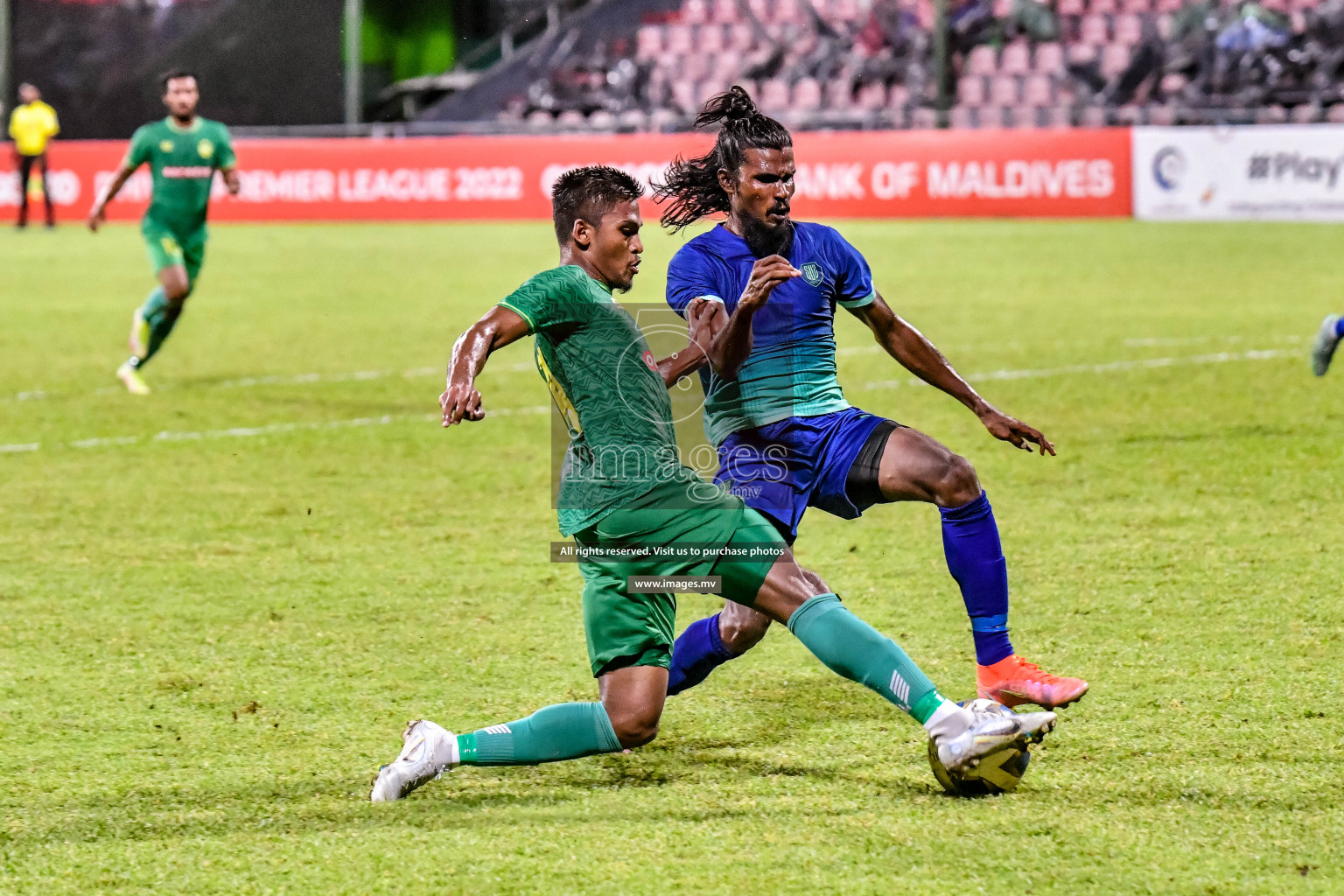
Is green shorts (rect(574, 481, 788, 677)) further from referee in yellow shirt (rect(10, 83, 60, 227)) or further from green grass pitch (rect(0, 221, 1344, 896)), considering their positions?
referee in yellow shirt (rect(10, 83, 60, 227))

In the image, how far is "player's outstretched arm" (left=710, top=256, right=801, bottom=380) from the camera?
4055 mm

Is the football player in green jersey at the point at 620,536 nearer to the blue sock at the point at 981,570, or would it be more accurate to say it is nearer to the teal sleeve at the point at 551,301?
the teal sleeve at the point at 551,301

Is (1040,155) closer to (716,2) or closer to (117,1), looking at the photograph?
(716,2)

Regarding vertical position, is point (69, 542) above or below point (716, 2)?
below

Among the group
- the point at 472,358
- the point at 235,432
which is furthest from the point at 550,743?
the point at 235,432

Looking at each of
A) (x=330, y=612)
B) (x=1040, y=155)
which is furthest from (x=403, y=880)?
(x=1040, y=155)

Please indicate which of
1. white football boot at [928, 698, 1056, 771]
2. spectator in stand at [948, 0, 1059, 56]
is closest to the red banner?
spectator in stand at [948, 0, 1059, 56]

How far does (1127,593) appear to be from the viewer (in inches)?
242

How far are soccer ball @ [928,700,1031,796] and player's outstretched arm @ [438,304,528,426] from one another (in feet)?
4.38

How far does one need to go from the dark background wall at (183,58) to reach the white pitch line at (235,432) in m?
26.9

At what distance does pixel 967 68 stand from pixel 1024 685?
27.5 metres

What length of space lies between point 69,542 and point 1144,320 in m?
10.1

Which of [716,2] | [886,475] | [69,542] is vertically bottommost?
[69,542]

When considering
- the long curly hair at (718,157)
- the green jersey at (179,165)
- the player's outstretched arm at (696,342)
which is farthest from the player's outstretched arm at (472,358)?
the green jersey at (179,165)
